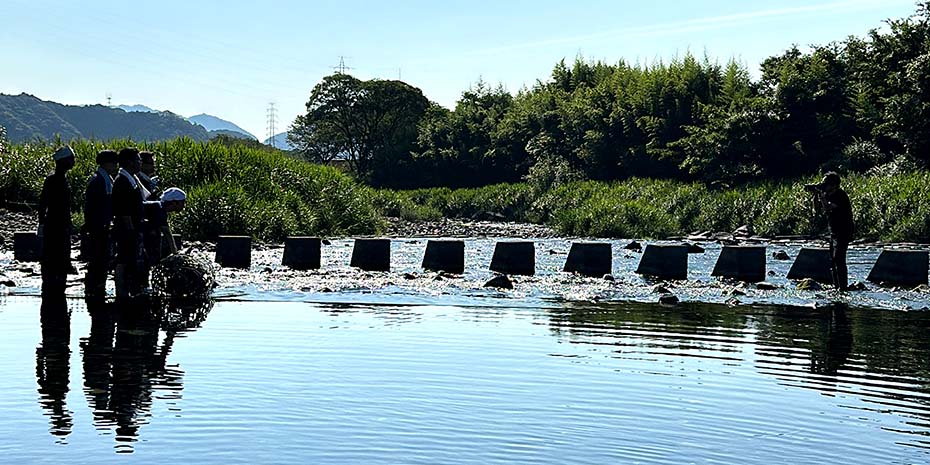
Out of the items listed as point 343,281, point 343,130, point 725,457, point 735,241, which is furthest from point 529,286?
point 343,130

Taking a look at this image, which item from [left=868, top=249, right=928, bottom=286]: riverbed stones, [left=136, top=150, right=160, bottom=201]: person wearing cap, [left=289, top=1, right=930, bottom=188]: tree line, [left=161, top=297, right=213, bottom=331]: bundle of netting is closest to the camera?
[left=161, top=297, right=213, bottom=331]: bundle of netting

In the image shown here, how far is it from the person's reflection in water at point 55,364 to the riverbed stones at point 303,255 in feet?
23.4

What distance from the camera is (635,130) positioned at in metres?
56.3

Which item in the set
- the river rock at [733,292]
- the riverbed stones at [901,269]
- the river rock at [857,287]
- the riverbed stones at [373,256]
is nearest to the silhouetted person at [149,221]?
the riverbed stones at [373,256]

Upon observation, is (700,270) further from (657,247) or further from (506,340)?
(506,340)

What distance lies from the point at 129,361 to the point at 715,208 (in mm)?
33004

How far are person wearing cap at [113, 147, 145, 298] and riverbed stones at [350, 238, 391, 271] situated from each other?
693 centimetres

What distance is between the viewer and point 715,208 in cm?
4059

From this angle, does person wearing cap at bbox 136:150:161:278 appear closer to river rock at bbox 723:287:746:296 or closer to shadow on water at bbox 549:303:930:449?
shadow on water at bbox 549:303:930:449

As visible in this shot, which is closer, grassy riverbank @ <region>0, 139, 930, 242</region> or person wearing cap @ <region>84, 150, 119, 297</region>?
person wearing cap @ <region>84, 150, 119, 297</region>

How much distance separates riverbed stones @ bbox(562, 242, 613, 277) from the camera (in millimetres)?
20109

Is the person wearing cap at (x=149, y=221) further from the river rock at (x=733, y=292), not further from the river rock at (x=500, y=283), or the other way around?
the river rock at (x=733, y=292)

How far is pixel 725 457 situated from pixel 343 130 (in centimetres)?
A: 8889

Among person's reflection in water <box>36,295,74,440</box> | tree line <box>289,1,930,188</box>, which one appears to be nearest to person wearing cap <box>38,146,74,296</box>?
person's reflection in water <box>36,295,74,440</box>
